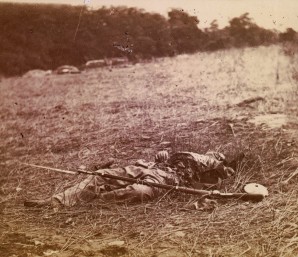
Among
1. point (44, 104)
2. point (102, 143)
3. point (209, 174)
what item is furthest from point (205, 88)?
point (44, 104)

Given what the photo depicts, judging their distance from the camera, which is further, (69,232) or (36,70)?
(36,70)

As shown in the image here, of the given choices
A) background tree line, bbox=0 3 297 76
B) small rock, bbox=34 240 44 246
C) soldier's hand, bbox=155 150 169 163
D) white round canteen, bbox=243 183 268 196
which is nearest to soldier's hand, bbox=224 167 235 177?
white round canteen, bbox=243 183 268 196

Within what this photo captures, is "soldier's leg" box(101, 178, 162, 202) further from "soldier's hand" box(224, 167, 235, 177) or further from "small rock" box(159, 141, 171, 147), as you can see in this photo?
"soldier's hand" box(224, 167, 235, 177)

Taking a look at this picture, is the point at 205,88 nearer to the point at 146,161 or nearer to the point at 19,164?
the point at 146,161

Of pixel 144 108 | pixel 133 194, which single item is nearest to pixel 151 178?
pixel 133 194

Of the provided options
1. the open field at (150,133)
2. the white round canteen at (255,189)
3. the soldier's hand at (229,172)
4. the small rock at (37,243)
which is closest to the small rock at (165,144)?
the open field at (150,133)
